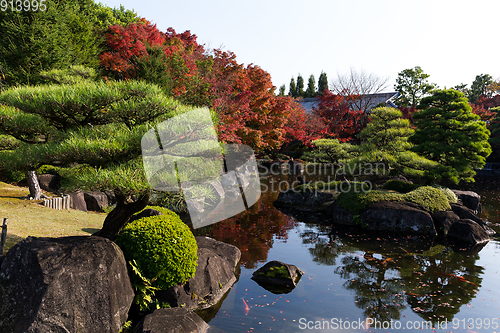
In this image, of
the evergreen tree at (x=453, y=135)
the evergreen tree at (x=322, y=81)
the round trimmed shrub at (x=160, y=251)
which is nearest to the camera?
the round trimmed shrub at (x=160, y=251)

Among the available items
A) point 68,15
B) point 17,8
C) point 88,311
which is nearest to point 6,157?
point 88,311

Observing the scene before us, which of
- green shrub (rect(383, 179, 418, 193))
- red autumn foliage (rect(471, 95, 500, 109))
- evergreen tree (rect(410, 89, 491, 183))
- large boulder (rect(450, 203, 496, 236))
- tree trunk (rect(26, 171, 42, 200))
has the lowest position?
large boulder (rect(450, 203, 496, 236))

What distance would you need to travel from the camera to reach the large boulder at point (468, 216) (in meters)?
9.79

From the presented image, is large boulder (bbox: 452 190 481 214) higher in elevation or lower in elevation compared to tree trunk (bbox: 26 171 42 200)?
lower

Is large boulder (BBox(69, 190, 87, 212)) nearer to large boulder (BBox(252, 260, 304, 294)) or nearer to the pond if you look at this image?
the pond

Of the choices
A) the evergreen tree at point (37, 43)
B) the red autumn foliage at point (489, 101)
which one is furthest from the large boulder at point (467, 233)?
the red autumn foliage at point (489, 101)

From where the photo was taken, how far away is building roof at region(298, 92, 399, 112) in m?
29.7

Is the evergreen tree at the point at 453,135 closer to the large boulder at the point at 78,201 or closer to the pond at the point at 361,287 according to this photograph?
the pond at the point at 361,287

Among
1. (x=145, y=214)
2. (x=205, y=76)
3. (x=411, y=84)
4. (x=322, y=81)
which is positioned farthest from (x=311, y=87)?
(x=145, y=214)

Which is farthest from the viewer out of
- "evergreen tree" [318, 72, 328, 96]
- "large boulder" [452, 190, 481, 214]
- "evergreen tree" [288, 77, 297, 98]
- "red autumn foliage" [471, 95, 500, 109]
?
"evergreen tree" [288, 77, 297, 98]

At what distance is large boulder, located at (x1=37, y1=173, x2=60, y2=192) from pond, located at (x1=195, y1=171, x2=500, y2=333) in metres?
7.21

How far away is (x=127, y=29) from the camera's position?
15008 millimetres

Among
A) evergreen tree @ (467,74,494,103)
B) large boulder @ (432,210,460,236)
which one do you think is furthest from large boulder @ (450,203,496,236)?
evergreen tree @ (467,74,494,103)

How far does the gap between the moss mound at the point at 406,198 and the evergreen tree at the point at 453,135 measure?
1.82 m
